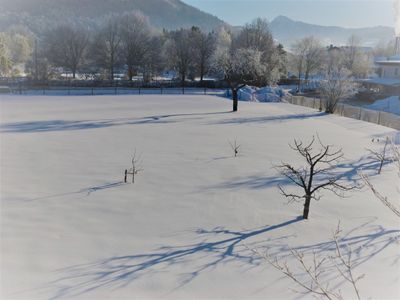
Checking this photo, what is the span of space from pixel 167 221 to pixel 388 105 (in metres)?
41.5

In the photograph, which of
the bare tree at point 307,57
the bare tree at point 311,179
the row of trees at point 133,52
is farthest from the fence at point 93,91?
the bare tree at point 311,179

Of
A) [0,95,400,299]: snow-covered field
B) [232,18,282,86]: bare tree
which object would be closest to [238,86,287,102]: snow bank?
[232,18,282,86]: bare tree

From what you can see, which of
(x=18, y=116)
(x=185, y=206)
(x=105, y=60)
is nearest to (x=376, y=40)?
(x=105, y=60)

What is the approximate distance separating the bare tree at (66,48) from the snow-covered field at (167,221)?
46039mm

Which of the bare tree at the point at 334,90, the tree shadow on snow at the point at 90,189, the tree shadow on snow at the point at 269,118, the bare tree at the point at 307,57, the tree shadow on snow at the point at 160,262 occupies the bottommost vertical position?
the tree shadow on snow at the point at 160,262

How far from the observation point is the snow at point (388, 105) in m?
41.8

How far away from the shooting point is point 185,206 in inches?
405

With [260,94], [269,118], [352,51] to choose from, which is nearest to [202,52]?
[260,94]

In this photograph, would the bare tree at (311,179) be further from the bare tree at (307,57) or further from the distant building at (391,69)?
the bare tree at (307,57)

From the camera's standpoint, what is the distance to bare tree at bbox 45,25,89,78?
61.6 meters

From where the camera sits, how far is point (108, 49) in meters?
64.6

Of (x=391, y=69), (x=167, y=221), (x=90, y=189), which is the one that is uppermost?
(x=391, y=69)

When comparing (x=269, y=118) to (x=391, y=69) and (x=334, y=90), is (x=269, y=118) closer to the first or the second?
(x=334, y=90)

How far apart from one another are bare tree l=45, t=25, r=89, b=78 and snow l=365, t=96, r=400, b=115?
45.3m
